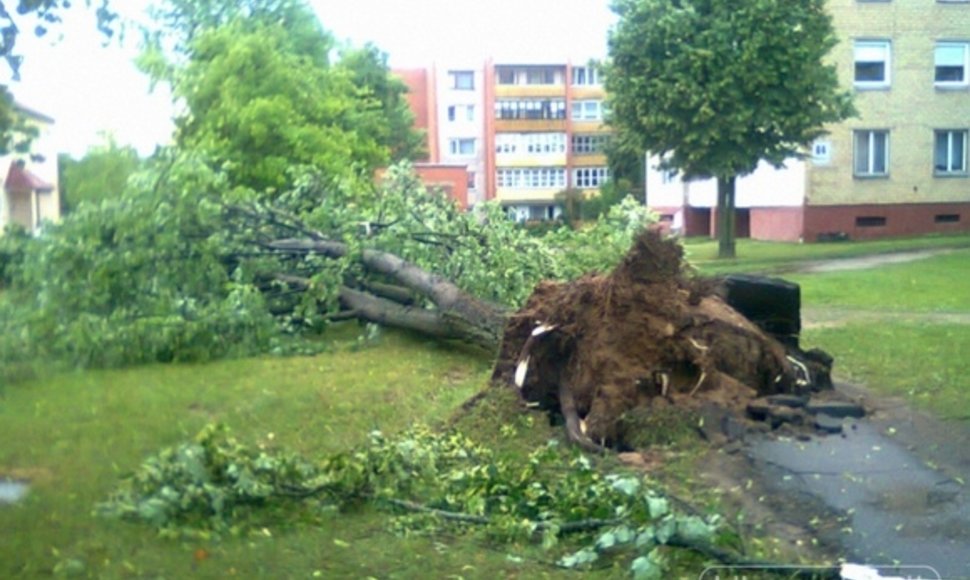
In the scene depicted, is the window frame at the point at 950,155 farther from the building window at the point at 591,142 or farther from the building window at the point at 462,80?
the building window at the point at 462,80

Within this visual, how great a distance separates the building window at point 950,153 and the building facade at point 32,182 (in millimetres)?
29410

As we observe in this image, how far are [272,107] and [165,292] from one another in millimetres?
2269

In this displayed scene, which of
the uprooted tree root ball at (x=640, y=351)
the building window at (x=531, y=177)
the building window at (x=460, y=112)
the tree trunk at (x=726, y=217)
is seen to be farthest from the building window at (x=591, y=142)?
the uprooted tree root ball at (x=640, y=351)

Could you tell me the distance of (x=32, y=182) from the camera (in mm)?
9023

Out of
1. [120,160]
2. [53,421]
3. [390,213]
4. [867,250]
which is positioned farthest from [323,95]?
[867,250]

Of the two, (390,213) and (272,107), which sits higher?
(272,107)

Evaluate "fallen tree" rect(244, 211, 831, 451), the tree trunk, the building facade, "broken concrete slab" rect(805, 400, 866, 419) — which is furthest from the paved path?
the building facade

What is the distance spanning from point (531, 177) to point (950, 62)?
12.0 m

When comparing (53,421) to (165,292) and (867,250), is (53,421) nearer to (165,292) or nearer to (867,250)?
(165,292)

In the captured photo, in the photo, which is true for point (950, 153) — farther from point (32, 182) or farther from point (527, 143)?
point (32, 182)

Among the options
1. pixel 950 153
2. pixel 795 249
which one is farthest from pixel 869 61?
pixel 795 249

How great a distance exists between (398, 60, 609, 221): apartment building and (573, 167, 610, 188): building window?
28 millimetres

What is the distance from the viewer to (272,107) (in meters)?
14.6

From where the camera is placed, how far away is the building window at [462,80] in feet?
89.2
